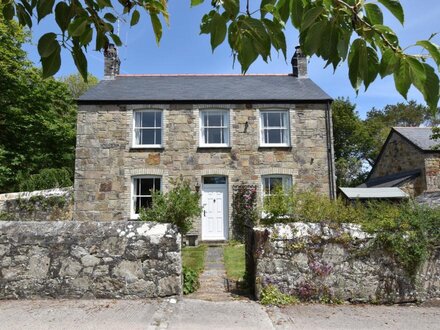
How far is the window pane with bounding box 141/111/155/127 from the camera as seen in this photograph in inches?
644

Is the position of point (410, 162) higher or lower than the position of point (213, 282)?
higher

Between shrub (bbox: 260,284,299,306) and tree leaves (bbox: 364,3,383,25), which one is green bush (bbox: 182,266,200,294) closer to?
shrub (bbox: 260,284,299,306)

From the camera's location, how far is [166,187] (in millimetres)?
15703

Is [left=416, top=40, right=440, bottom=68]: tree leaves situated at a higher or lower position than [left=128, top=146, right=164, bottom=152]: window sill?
lower

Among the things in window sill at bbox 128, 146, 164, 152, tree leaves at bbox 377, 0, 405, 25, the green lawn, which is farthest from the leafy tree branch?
window sill at bbox 128, 146, 164, 152

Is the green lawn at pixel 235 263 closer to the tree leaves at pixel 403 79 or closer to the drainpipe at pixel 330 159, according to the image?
the drainpipe at pixel 330 159

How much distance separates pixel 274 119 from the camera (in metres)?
16.5

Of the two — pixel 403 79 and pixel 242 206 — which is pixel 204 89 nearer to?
pixel 242 206

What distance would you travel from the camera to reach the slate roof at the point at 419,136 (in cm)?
2086

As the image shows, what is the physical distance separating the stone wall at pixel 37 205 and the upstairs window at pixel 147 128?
12.1ft

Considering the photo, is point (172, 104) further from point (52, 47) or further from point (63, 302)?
point (52, 47)

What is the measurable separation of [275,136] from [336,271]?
1049 centimetres

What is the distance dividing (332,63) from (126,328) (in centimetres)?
467

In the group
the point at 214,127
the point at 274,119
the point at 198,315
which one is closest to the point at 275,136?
the point at 274,119
